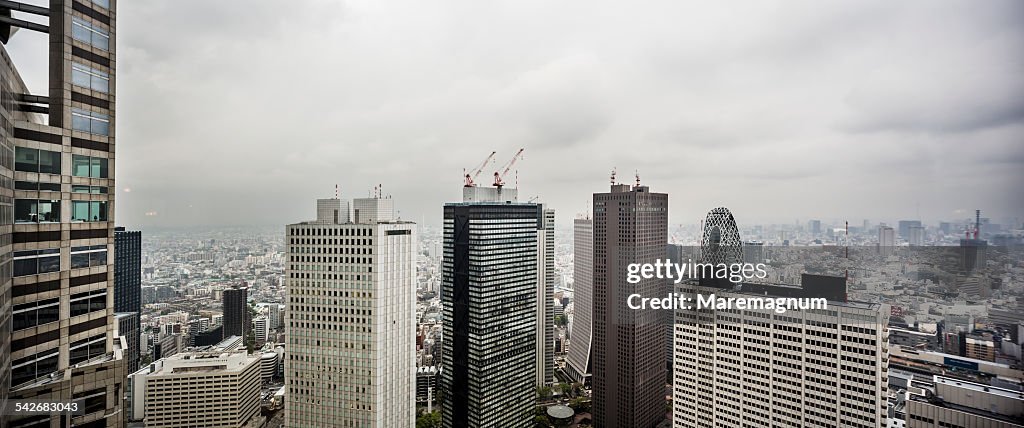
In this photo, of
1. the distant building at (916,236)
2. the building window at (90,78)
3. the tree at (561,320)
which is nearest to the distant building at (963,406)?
the distant building at (916,236)

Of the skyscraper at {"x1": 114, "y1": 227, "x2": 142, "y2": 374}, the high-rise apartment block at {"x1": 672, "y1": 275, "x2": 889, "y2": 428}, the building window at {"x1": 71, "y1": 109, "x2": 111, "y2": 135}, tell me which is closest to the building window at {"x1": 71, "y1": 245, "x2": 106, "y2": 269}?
the building window at {"x1": 71, "y1": 109, "x2": 111, "y2": 135}

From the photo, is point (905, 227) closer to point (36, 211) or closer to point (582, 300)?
point (36, 211)

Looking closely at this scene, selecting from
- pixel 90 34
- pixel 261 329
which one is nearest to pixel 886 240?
pixel 90 34

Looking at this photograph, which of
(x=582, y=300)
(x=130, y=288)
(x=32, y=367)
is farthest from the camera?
(x=582, y=300)

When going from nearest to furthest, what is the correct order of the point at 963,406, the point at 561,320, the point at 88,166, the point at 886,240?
the point at 88,166
the point at 886,240
the point at 963,406
the point at 561,320

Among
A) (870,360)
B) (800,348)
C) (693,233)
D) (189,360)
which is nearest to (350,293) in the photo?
(693,233)

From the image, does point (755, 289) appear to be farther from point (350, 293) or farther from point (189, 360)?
point (189, 360)

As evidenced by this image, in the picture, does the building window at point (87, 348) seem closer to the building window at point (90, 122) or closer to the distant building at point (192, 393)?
the building window at point (90, 122)
